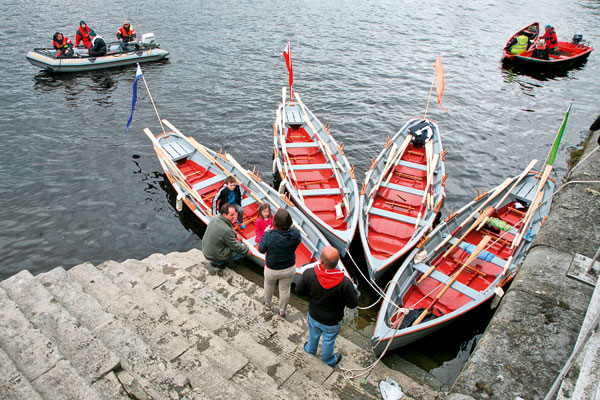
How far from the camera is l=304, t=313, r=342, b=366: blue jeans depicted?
19.0 feet

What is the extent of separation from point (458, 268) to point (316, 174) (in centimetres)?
551

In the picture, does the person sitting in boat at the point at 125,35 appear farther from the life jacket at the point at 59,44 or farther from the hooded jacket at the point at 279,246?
the hooded jacket at the point at 279,246

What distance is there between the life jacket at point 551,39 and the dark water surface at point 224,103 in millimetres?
2300

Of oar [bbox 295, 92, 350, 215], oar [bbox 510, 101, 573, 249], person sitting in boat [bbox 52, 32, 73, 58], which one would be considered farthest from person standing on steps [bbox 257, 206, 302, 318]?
person sitting in boat [bbox 52, 32, 73, 58]

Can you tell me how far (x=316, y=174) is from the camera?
1281 centimetres

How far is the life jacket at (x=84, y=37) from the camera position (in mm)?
23342

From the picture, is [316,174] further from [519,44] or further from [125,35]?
[519,44]

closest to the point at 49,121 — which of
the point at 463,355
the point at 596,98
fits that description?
the point at 463,355

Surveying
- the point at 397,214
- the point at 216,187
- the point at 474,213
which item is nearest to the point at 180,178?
the point at 216,187

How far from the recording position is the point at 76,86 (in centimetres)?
2130

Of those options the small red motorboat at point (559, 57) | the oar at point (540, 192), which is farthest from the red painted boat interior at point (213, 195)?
the small red motorboat at point (559, 57)

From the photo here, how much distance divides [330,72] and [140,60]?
12572 millimetres

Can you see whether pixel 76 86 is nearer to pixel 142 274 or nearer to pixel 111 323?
pixel 142 274

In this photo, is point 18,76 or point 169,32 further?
point 169,32
